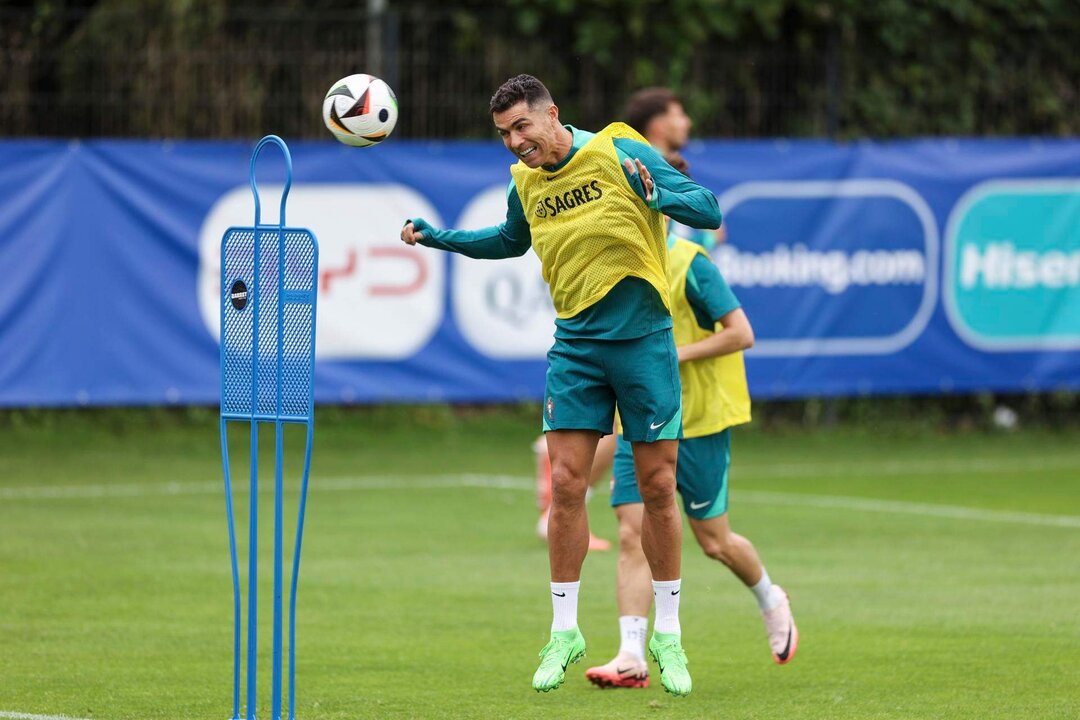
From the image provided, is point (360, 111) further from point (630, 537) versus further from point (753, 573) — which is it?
point (753, 573)

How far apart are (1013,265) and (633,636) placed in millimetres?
10301

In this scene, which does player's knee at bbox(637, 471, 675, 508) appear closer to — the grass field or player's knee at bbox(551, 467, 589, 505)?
player's knee at bbox(551, 467, 589, 505)

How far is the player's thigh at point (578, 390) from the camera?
23.6ft

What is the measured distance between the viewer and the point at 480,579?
10641 mm

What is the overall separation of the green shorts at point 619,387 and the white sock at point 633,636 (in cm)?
106

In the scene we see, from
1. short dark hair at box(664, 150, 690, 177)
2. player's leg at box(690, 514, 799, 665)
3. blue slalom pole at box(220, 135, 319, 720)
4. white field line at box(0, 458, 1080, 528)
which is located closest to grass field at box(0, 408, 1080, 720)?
white field line at box(0, 458, 1080, 528)

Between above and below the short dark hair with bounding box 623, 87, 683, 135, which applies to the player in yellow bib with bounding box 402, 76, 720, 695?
below

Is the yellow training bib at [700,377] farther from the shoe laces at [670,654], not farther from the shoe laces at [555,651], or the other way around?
the shoe laces at [555,651]

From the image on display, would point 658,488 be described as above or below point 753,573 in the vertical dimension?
above

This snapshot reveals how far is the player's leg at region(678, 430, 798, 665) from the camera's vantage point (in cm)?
814

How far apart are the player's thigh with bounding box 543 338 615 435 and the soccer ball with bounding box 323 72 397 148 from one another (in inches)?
44.3

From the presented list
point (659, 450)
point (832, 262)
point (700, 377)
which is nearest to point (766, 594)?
point (700, 377)

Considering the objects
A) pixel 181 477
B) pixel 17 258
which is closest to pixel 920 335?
pixel 181 477

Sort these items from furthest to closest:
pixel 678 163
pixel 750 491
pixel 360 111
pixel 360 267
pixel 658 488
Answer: pixel 360 267 → pixel 750 491 → pixel 678 163 → pixel 658 488 → pixel 360 111
